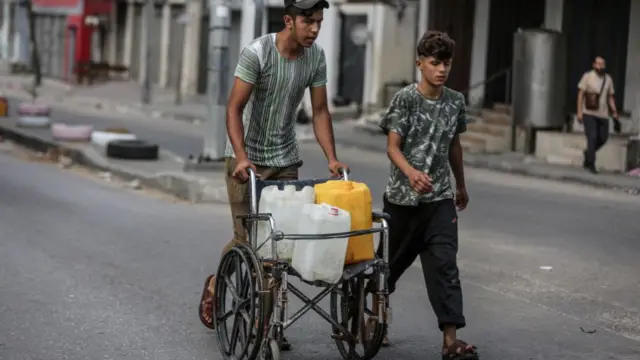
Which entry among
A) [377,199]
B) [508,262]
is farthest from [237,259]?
[377,199]

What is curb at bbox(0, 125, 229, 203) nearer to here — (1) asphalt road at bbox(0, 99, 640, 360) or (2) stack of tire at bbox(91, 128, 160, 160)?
(2) stack of tire at bbox(91, 128, 160, 160)

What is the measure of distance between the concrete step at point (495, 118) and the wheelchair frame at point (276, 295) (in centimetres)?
1787

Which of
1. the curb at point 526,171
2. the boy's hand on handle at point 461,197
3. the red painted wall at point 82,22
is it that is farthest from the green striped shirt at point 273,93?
the red painted wall at point 82,22

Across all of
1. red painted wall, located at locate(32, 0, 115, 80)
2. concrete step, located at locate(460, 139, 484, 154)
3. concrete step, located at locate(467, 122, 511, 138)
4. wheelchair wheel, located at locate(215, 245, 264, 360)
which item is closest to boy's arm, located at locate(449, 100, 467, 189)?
wheelchair wheel, located at locate(215, 245, 264, 360)

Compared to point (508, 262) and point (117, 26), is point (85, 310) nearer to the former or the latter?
point (508, 262)

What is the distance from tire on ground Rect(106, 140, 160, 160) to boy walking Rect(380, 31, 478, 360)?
1124 centimetres

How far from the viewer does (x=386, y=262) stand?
6359 millimetres

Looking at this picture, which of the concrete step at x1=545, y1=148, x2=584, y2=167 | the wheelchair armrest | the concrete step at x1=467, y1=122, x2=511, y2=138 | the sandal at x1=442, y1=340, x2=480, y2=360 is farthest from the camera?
the concrete step at x1=467, y1=122, x2=511, y2=138

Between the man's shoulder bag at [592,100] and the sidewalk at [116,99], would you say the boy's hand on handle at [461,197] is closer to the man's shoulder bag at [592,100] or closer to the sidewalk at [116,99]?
the man's shoulder bag at [592,100]

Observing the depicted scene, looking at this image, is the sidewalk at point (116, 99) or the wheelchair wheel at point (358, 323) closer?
the wheelchair wheel at point (358, 323)

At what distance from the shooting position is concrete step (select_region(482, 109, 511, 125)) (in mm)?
24375

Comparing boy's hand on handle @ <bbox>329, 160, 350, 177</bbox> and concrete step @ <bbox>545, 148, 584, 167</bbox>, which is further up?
boy's hand on handle @ <bbox>329, 160, 350, 177</bbox>

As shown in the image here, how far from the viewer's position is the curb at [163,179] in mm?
14016

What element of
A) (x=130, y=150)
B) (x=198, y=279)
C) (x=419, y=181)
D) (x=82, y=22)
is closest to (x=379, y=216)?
(x=419, y=181)
